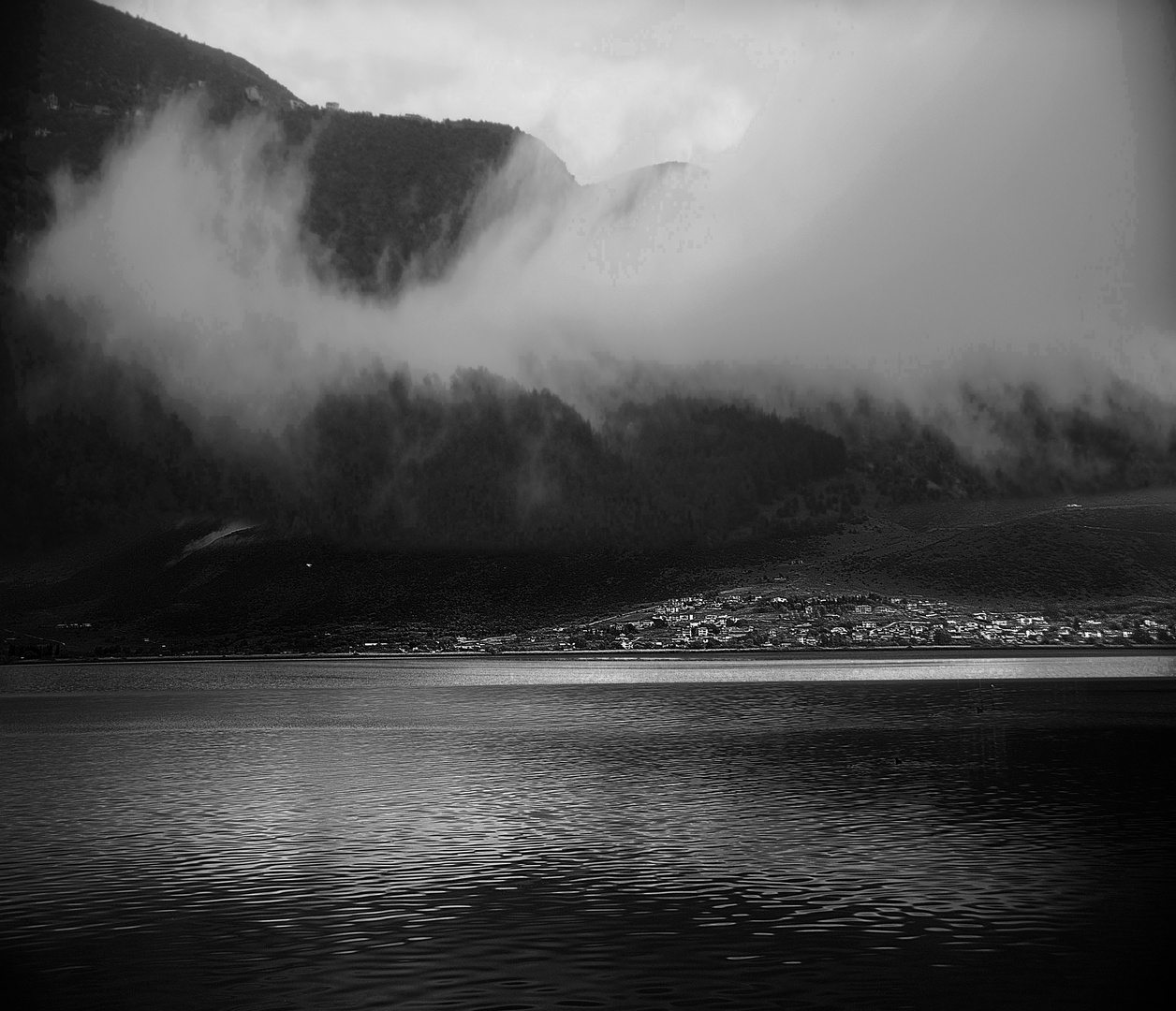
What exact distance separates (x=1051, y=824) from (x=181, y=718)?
421ft

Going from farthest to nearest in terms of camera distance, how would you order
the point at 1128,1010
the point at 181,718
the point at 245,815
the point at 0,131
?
the point at 181,718, the point at 0,131, the point at 245,815, the point at 1128,1010

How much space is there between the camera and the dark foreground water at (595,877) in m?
35.9

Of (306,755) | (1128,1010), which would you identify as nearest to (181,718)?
(306,755)

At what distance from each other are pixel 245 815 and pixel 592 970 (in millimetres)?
39356

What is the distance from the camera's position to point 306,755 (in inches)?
4400

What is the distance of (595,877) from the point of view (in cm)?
5209

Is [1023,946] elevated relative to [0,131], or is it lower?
lower

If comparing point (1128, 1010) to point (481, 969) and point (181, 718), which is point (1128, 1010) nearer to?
point (481, 969)

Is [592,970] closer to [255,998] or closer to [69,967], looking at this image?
[255,998]

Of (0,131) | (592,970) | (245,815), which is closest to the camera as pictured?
(592,970)

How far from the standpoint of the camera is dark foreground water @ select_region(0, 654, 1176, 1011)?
35.9 m

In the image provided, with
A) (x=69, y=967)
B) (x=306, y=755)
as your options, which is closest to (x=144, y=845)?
(x=69, y=967)

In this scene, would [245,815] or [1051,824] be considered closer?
[1051,824]

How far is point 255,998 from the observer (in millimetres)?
34469
